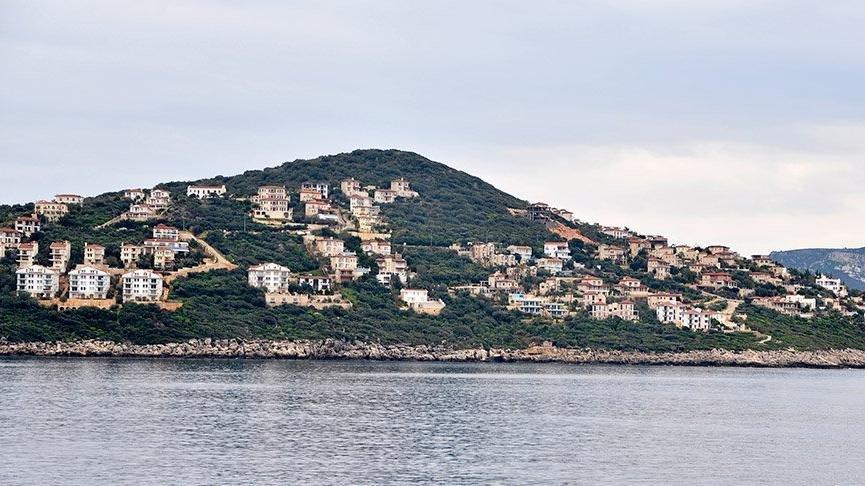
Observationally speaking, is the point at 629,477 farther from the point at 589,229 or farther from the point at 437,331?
the point at 589,229

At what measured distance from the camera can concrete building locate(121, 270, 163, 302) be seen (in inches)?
4328

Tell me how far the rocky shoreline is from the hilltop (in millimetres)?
823

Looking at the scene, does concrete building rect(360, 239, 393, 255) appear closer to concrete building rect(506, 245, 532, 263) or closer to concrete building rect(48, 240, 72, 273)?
concrete building rect(506, 245, 532, 263)

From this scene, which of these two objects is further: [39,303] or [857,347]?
[857,347]

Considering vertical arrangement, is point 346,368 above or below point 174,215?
below

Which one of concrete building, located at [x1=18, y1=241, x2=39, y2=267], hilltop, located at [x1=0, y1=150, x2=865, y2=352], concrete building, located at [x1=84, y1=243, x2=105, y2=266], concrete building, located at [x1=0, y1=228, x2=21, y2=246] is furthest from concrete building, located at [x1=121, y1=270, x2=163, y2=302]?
concrete building, located at [x1=0, y1=228, x2=21, y2=246]

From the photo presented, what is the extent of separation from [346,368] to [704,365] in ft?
122

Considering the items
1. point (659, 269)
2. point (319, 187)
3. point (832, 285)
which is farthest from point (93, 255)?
point (832, 285)

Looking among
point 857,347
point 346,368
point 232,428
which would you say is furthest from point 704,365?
point 232,428

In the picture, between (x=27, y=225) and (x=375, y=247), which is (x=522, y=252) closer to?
(x=375, y=247)

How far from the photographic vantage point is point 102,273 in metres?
112

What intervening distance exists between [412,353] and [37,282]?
30328 mm

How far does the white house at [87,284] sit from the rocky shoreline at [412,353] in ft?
31.1

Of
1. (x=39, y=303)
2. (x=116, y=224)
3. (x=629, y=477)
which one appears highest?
(x=116, y=224)
